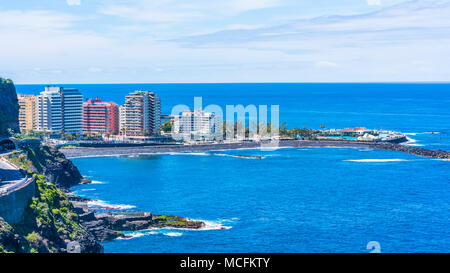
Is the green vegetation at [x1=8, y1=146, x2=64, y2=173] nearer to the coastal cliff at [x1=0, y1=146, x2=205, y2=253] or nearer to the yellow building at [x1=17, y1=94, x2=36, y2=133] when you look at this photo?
the coastal cliff at [x1=0, y1=146, x2=205, y2=253]

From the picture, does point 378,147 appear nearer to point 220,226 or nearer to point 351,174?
point 351,174

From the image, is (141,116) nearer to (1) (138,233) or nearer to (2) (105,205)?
(2) (105,205)

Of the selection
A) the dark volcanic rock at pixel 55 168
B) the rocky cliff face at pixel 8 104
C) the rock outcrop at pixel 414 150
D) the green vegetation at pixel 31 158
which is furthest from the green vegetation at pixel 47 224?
the rock outcrop at pixel 414 150

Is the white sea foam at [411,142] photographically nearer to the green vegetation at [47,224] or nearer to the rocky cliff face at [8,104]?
the rocky cliff face at [8,104]

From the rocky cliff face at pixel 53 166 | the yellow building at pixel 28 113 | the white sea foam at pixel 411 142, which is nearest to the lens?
the rocky cliff face at pixel 53 166

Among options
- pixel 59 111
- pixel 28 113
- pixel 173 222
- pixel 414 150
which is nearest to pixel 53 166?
pixel 173 222

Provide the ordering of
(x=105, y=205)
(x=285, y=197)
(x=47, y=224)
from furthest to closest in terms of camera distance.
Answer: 1. (x=285, y=197)
2. (x=105, y=205)
3. (x=47, y=224)
